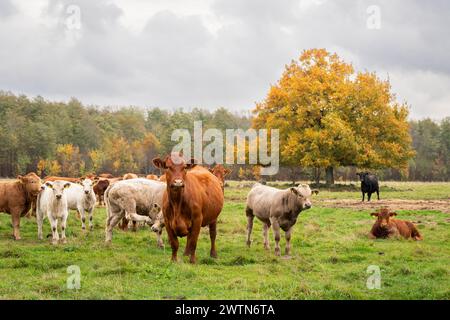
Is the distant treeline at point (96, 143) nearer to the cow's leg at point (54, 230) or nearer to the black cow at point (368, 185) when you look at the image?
the black cow at point (368, 185)

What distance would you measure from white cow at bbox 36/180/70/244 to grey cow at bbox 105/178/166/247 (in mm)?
1376

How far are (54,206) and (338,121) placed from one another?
98.1 ft

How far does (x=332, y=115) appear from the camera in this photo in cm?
4212

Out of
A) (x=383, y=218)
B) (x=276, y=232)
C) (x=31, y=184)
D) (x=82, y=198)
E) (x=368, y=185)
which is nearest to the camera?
(x=276, y=232)

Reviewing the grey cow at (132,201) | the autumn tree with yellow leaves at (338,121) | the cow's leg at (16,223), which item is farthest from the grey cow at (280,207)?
the autumn tree with yellow leaves at (338,121)

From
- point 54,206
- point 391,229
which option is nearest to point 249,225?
point 391,229

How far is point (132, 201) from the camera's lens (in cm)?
1488

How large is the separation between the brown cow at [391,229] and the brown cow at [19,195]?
10.7 metres

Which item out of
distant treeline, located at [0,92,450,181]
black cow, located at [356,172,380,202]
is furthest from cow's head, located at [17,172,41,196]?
distant treeline, located at [0,92,450,181]

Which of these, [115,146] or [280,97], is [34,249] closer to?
[280,97]

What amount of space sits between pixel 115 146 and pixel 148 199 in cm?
6831

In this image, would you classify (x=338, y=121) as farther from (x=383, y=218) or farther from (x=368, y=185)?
(x=383, y=218)

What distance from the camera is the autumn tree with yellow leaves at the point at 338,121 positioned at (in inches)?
1646
